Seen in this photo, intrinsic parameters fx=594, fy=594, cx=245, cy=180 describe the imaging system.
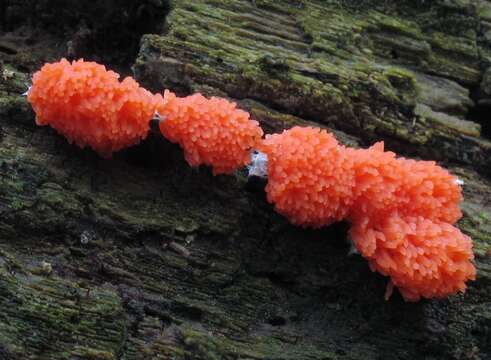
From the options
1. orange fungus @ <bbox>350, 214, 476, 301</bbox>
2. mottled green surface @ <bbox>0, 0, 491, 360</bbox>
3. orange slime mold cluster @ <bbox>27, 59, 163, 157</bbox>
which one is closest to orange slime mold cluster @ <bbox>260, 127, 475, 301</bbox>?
orange fungus @ <bbox>350, 214, 476, 301</bbox>

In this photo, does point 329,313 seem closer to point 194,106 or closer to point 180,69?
point 194,106

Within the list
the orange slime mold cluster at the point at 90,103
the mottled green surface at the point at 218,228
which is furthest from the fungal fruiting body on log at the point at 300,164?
the mottled green surface at the point at 218,228

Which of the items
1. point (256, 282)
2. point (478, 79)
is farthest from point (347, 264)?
point (478, 79)

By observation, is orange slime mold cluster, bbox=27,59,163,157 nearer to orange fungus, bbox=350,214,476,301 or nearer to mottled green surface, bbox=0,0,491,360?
mottled green surface, bbox=0,0,491,360

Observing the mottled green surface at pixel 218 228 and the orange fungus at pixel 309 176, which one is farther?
the orange fungus at pixel 309 176

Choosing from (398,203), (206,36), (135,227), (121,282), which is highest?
(206,36)

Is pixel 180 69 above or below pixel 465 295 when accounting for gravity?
above

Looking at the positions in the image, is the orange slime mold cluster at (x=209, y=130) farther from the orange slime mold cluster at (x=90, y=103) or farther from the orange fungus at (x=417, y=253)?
the orange fungus at (x=417, y=253)
